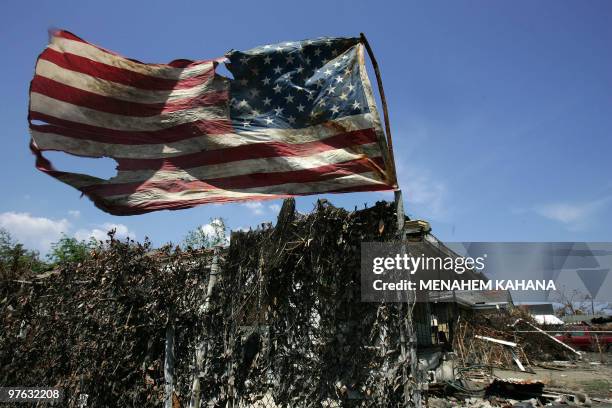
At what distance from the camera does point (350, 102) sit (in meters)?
4.71

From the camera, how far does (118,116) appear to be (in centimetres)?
538

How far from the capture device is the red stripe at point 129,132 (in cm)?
516

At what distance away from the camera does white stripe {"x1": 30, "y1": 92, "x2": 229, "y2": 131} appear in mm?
5164

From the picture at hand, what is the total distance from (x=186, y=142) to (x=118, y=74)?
4.21 ft

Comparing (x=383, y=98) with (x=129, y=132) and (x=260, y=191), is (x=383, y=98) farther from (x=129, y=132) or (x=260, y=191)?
(x=129, y=132)

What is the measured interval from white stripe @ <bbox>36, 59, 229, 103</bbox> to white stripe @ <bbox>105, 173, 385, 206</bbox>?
51.6 inches

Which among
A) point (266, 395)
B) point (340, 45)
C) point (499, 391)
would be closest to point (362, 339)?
point (266, 395)

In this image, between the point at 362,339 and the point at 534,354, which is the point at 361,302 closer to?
the point at 362,339

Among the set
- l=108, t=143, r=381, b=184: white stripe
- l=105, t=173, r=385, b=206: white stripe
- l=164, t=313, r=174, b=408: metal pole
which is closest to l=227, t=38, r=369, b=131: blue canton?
l=108, t=143, r=381, b=184: white stripe

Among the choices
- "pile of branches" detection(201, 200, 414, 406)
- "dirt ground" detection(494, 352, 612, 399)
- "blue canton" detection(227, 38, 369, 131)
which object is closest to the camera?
"pile of branches" detection(201, 200, 414, 406)

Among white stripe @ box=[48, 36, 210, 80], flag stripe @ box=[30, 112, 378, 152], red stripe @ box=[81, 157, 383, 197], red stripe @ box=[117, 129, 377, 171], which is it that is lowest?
red stripe @ box=[81, 157, 383, 197]

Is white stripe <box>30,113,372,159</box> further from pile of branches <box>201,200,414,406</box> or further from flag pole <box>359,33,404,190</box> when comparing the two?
pile of branches <box>201,200,414,406</box>

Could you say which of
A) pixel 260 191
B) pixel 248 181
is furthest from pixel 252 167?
pixel 260 191

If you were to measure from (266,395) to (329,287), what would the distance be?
1339 millimetres
